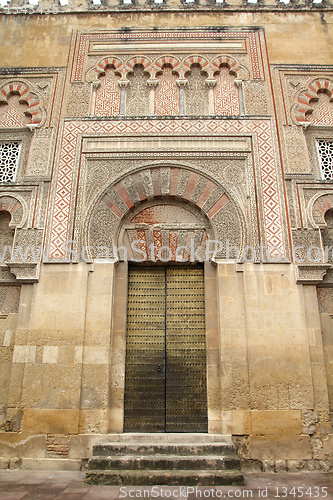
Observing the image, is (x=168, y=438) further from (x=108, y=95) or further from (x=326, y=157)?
(x=108, y=95)

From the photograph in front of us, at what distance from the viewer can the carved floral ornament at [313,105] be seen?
6.06 metres

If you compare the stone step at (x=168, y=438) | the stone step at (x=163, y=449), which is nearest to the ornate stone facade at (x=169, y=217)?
the stone step at (x=168, y=438)

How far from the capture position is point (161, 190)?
5.59 m

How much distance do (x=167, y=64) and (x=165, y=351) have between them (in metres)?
4.62

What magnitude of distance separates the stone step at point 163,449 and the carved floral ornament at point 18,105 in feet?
15.7

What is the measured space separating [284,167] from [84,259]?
317 cm

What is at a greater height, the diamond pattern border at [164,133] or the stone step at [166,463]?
the diamond pattern border at [164,133]

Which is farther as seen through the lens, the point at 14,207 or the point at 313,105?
the point at 313,105

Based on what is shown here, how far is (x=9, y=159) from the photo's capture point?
19.8ft

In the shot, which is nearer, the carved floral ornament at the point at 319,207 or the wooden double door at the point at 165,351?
the wooden double door at the point at 165,351

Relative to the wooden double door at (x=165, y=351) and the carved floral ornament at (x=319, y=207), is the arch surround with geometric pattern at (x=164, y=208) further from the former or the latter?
the carved floral ornament at (x=319, y=207)

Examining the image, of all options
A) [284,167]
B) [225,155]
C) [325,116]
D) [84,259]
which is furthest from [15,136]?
[325,116]

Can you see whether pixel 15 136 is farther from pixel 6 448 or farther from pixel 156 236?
pixel 6 448

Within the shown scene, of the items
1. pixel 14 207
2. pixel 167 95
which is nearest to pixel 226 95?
pixel 167 95
